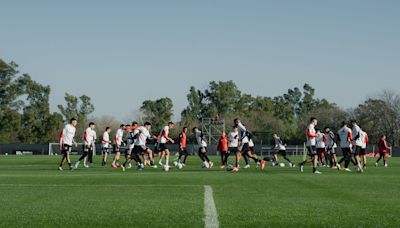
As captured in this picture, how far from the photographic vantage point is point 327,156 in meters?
30.2

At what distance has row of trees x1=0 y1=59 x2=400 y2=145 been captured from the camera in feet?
308

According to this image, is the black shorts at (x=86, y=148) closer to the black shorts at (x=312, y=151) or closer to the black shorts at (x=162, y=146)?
the black shorts at (x=162, y=146)

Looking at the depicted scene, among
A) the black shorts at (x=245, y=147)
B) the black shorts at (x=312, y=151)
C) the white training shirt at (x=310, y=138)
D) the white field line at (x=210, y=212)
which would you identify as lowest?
the white field line at (x=210, y=212)

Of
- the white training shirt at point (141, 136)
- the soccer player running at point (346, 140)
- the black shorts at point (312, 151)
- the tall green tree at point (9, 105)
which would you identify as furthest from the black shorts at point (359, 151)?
the tall green tree at point (9, 105)

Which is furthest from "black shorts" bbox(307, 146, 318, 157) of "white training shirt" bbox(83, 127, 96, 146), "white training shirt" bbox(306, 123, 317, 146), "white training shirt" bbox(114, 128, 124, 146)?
"white training shirt" bbox(114, 128, 124, 146)

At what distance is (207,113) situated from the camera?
118 m

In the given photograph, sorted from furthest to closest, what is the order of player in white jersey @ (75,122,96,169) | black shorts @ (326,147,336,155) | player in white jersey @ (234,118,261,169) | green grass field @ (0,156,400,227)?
black shorts @ (326,147,336,155), player in white jersey @ (75,122,96,169), player in white jersey @ (234,118,261,169), green grass field @ (0,156,400,227)

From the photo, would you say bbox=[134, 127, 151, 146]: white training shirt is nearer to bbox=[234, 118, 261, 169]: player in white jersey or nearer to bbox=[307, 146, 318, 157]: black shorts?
bbox=[234, 118, 261, 169]: player in white jersey

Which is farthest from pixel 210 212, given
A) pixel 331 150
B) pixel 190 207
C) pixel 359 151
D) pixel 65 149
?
pixel 331 150

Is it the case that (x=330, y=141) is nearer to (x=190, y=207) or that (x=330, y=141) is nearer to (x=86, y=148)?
(x=86, y=148)

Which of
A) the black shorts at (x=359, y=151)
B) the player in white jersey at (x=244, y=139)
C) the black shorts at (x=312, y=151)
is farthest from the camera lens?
the player in white jersey at (x=244, y=139)

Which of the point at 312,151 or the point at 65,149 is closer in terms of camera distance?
the point at 312,151

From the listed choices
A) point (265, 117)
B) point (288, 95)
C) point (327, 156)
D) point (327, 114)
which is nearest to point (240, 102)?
point (265, 117)

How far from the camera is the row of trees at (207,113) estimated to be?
93.8m
